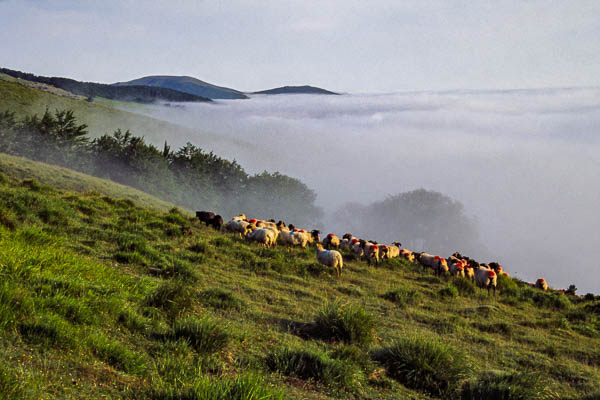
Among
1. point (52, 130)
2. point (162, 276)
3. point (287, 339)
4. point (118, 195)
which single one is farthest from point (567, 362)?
point (52, 130)

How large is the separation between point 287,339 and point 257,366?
5.76 feet

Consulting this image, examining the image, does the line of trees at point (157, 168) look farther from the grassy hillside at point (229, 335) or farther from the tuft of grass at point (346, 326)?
the tuft of grass at point (346, 326)

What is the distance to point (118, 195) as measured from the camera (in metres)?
40.0

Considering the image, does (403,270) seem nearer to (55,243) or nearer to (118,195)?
(55,243)

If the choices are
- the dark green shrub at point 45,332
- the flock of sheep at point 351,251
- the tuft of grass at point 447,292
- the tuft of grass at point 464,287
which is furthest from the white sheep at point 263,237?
the dark green shrub at point 45,332

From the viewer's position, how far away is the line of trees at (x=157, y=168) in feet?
200

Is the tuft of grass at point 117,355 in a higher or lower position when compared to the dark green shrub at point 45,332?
lower

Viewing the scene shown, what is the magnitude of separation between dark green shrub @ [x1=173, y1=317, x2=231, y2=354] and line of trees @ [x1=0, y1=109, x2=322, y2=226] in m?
62.9

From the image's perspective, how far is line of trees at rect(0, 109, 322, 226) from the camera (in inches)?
2398

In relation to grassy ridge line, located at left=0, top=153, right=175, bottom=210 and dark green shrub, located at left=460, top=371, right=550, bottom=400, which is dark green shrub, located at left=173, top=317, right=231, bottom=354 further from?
grassy ridge line, located at left=0, top=153, right=175, bottom=210

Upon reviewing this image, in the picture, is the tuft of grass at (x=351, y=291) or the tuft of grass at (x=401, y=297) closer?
the tuft of grass at (x=401, y=297)

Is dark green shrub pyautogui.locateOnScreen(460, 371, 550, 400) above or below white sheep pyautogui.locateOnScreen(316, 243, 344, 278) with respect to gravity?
above

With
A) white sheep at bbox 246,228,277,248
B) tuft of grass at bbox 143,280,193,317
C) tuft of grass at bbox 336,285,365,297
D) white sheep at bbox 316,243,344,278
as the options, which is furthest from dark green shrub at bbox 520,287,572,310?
tuft of grass at bbox 143,280,193,317

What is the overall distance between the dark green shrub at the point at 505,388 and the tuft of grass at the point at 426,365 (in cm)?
23
